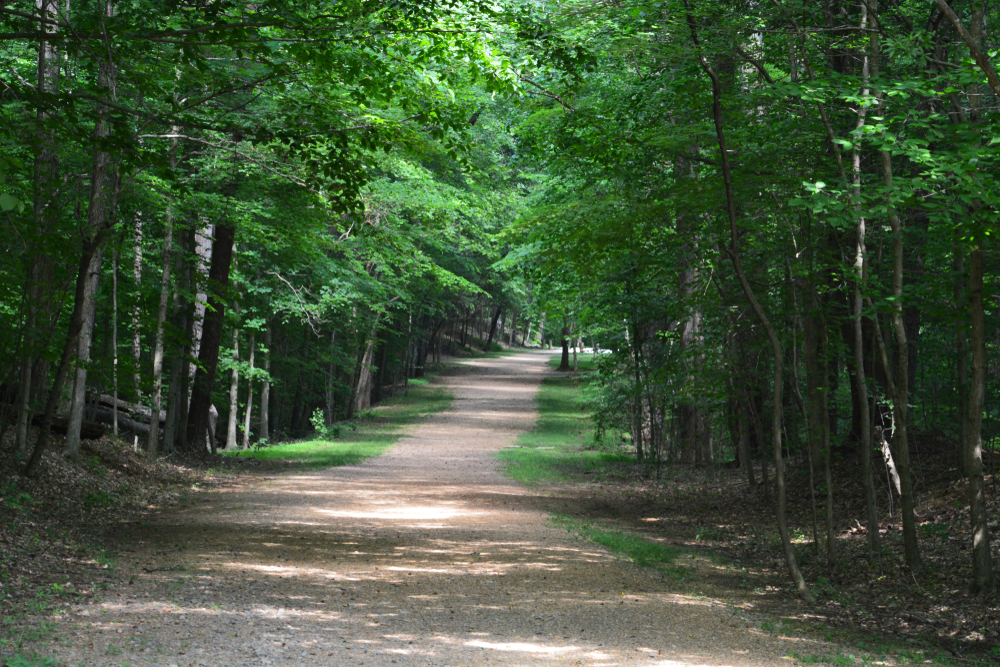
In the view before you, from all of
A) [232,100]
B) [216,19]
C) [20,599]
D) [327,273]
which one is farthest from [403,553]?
[327,273]

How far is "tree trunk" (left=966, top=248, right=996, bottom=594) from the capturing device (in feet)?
24.2

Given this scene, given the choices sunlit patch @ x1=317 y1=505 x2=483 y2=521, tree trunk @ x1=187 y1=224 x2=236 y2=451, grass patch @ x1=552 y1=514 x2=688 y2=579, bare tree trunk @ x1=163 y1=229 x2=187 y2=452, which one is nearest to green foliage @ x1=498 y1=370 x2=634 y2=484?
sunlit patch @ x1=317 y1=505 x2=483 y2=521

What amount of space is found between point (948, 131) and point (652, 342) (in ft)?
39.6

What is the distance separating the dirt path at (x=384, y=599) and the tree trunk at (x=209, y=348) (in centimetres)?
524

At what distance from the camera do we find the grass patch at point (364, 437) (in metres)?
19.8

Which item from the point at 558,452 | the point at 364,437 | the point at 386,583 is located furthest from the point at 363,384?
the point at 386,583

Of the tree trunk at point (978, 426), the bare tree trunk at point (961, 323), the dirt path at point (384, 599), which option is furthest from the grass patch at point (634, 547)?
the bare tree trunk at point (961, 323)

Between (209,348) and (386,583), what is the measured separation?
11.6 meters

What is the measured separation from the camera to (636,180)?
11742mm

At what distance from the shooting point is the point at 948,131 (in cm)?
650

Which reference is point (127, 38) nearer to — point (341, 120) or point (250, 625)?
point (341, 120)

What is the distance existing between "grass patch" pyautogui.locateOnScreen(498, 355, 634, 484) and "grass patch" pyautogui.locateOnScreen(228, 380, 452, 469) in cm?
370

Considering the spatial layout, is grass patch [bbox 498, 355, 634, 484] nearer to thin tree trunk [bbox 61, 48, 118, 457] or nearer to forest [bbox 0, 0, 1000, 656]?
forest [bbox 0, 0, 1000, 656]

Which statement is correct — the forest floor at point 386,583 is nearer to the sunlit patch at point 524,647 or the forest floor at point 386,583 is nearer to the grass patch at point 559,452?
the sunlit patch at point 524,647
